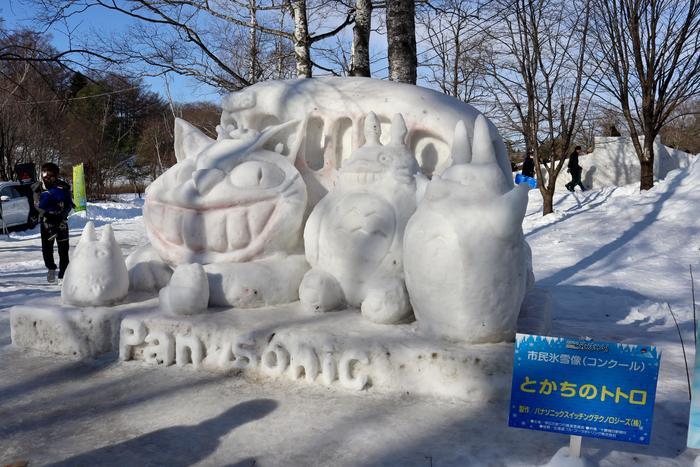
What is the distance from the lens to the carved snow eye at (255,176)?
363cm

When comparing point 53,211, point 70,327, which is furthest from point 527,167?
point 70,327

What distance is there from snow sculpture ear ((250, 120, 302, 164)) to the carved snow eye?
23cm


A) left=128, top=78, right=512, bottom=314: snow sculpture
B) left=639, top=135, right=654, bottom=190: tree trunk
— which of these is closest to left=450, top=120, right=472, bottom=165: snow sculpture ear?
left=128, top=78, right=512, bottom=314: snow sculpture

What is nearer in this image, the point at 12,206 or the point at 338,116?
the point at 338,116

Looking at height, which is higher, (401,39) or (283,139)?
(401,39)

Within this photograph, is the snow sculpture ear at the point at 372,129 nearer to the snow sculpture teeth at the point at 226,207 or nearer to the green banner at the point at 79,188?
the snow sculpture teeth at the point at 226,207

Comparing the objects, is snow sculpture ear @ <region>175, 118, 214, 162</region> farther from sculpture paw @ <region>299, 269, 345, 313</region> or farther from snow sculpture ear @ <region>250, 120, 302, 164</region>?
sculpture paw @ <region>299, 269, 345, 313</region>

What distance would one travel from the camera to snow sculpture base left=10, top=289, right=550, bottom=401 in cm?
278

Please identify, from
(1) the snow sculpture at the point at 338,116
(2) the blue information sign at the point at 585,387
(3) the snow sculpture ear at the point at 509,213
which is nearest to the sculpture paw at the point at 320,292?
(1) the snow sculpture at the point at 338,116

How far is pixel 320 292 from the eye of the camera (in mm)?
3393

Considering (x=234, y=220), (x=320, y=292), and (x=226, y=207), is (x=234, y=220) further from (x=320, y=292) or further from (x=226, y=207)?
(x=320, y=292)

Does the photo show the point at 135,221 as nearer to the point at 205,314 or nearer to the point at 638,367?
the point at 205,314

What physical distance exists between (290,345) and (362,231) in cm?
82

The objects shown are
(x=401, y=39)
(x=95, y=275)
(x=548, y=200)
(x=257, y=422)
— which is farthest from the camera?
(x=548, y=200)
